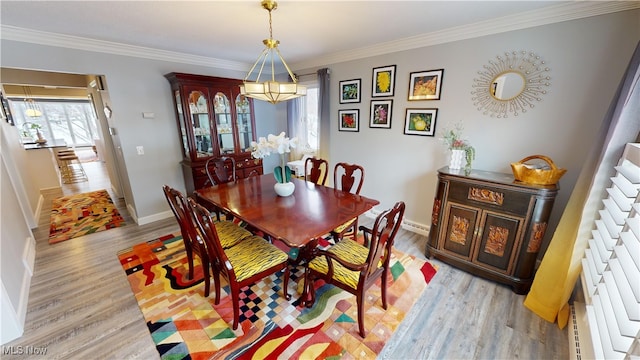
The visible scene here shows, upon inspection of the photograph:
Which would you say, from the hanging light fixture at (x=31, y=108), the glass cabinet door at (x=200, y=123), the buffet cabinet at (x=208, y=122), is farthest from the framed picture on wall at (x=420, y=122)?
the hanging light fixture at (x=31, y=108)

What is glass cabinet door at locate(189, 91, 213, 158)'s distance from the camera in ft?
10.7

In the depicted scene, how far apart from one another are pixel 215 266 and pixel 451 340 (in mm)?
1793

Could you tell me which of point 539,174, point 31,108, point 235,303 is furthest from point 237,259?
point 31,108

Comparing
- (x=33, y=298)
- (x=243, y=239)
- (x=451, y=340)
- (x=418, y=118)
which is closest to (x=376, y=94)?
(x=418, y=118)

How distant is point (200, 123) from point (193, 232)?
2.13 m

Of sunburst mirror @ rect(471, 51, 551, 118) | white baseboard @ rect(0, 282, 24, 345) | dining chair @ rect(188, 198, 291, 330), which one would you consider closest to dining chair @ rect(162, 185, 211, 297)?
dining chair @ rect(188, 198, 291, 330)

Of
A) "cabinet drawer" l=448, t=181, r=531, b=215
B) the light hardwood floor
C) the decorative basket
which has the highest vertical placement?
the decorative basket

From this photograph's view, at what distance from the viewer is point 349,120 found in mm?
3439

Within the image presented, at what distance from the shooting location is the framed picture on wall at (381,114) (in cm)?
301

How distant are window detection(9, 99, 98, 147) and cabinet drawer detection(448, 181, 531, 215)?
31.3 feet

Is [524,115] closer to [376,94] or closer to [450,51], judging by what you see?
[450,51]

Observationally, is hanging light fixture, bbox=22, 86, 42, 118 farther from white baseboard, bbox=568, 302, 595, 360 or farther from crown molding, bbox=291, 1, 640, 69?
white baseboard, bbox=568, 302, 595, 360

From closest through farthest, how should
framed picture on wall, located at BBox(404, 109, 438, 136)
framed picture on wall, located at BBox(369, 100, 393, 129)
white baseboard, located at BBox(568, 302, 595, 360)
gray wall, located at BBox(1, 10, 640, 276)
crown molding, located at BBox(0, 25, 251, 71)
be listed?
1. white baseboard, located at BBox(568, 302, 595, 360)
2. gray wall, located at BBox(1, 10, 640, 276)
3. crown molding, located at BBox(0, 25, 251, 71)
4. framed picture on wall, located at BBox(404, 109, 438, 136)
5. framed picture on wall, located at BBox(369, 100, 393, 129)

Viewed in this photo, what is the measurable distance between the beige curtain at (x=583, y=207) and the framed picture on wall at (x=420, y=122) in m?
1.31
